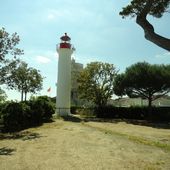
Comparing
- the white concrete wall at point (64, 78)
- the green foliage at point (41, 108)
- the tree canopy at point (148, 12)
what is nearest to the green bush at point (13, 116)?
the green foliage at point (41, 108)

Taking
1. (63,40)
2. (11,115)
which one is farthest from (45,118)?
(63,40)

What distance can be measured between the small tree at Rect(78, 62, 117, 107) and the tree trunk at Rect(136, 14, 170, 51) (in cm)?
3892

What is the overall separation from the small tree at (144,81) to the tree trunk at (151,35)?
3376cm

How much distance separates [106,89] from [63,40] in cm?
1205

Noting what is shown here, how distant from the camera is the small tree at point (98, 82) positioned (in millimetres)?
52781

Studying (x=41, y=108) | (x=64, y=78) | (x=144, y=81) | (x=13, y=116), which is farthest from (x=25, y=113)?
(x=144, y=81)

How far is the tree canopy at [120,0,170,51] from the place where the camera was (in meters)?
12.6

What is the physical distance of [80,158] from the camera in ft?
46.8

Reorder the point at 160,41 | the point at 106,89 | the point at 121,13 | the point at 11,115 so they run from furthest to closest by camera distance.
Answer: the point at 106,89 < the point at 11,115 < the point at 121,13 < the point at 160,41

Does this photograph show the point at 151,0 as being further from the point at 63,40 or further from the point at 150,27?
the point at 63,40

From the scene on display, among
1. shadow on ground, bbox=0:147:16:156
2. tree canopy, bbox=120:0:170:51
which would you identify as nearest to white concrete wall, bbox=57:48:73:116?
shadow on ground, bbox=0:147:16:156

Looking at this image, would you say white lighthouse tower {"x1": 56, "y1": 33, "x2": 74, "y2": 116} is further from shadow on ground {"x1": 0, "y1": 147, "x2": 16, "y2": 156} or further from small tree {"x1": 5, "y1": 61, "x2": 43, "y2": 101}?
shadow on ground {"x1": 0, "y1": 147, "x2": 16, "y2": 156}

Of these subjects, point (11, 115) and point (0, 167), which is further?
point (11, 115)

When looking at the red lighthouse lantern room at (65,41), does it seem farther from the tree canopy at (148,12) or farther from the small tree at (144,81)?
the tree canopy at (148,12)
